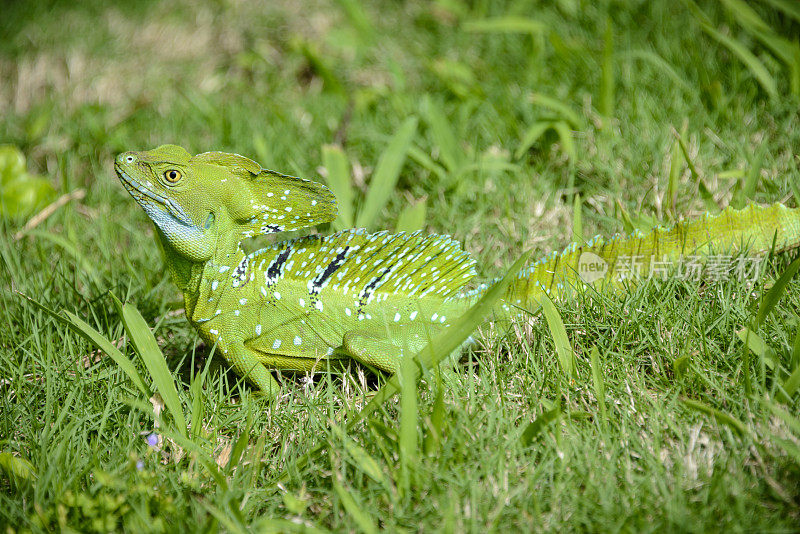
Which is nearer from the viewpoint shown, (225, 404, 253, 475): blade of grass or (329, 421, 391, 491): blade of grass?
(329, 421, 391, 491): blade of grass

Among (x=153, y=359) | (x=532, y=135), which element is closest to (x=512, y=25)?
(x=532, y=135)

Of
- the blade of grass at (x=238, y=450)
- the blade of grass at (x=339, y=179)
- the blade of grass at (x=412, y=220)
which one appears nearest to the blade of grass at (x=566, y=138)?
the blade of grass at (x=412, y=220)

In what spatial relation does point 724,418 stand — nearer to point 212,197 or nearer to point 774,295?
point 774,295

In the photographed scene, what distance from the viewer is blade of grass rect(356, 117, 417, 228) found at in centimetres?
358

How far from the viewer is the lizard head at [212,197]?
8.52 ft

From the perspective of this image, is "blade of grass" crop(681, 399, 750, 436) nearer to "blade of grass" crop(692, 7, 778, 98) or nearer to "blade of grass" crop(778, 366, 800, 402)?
"blade of grass" crop(778, 366, 800, 402)

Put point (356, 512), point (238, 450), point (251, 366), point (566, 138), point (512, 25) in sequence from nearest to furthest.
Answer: point (356, 512), point (238, 450), point (251, 366), point (566, 138), point (512, 25)

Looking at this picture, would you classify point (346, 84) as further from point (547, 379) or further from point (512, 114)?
point (547, 379)

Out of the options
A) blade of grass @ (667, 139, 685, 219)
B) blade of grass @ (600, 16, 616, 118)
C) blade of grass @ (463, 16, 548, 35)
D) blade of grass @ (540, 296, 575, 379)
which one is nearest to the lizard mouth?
blade of grass @ (540, 296, 575, 379)

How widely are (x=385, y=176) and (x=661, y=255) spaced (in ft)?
4.85

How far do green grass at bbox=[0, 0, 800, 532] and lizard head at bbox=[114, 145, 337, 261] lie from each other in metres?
0.37

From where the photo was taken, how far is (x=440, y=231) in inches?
147

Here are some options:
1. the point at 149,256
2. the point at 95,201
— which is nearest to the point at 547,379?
the point at 149,256

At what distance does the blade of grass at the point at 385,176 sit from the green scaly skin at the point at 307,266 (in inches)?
31.3
